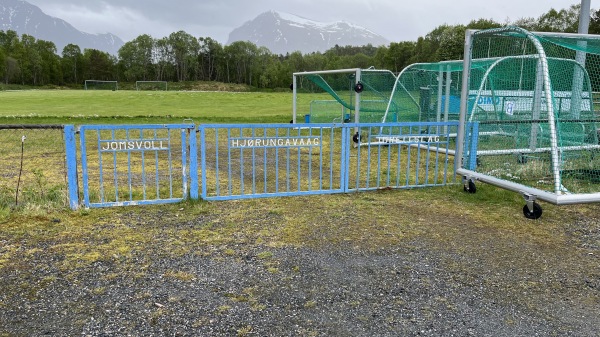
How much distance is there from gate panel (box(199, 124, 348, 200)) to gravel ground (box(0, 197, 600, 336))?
1.94 metres

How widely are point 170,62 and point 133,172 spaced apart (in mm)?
98070

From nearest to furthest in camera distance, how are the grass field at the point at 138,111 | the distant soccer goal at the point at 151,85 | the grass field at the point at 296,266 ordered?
the grass field at the point at 296,266 < the grass field at the point at 138,111 < the distant soccer goal at the point at 151,85

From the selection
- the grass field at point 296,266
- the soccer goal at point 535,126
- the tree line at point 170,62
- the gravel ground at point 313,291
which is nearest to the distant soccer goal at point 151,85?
the tree line at point 170,62

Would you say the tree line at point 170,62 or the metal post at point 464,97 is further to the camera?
the tree line at point 170,62

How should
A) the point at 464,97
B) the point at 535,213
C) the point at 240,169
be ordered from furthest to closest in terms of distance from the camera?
1. the point at 240,169
2. the point at 464,97
3. the point at 535,213

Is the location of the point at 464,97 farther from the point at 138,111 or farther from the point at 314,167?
the point at 138,111

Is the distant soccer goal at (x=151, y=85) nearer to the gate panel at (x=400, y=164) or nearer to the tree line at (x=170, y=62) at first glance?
the tree line at (x=170, y=62)

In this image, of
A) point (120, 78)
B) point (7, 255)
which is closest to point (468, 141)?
point (7, 255)

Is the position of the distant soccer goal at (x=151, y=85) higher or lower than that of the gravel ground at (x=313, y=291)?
higher

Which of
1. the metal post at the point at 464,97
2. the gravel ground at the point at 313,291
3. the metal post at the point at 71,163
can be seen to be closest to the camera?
the gravel ground at the point at 313,291

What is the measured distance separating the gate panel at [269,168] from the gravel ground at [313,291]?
6.35 feet

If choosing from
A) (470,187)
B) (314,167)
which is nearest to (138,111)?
(314,167)

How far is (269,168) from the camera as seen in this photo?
30.6ft

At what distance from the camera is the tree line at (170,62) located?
87812 mm
